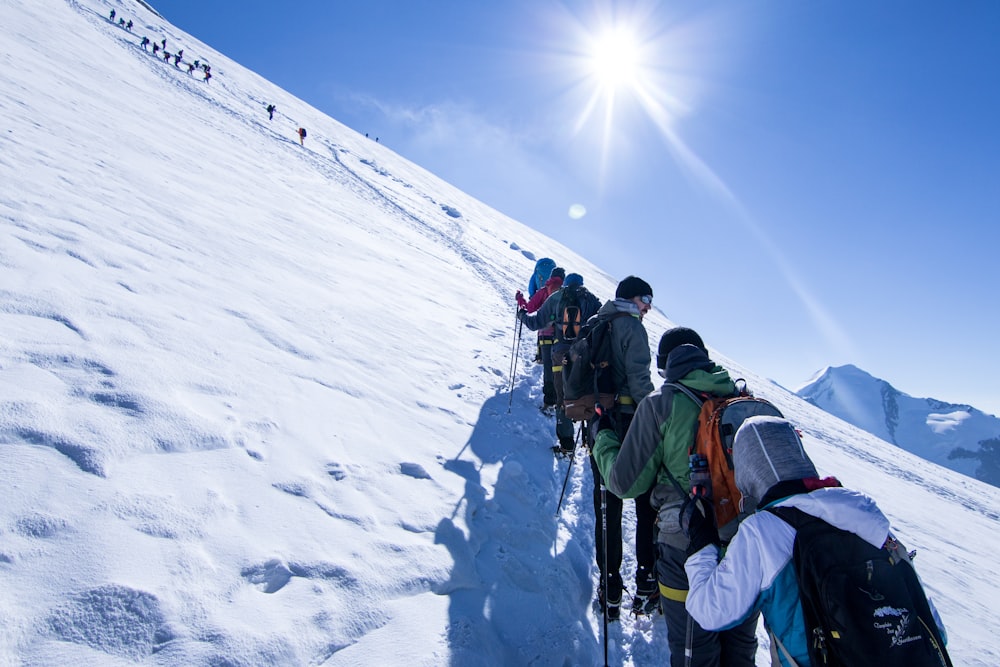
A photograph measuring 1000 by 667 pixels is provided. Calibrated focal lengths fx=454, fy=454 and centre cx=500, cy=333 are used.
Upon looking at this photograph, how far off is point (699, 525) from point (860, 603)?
671 mm

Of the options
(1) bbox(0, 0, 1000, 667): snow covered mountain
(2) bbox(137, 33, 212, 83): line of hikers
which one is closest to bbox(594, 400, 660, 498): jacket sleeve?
(1) bbox(0, 0, 1000, 667): snow covered mountain

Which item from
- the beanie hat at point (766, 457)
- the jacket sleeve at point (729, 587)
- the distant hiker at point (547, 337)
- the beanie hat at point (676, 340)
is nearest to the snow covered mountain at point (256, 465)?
the distant hiker at point (547, 337)

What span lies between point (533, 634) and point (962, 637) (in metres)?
4.89

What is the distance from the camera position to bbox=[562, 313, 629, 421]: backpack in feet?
13.0

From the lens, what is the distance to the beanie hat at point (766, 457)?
5.76 feet

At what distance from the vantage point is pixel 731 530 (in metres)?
2.17

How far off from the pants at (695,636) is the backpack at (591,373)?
160 centimetres

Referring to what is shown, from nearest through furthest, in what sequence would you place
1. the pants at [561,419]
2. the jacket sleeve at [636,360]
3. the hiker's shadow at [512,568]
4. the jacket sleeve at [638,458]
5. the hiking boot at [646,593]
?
the jacket sleeve at [638,458] → the hiker's shadow at [512,568] → the hiking boot at [646,593] → the jacket sleeve at [636,360] → the pants at [561,419]

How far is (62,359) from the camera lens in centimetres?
335

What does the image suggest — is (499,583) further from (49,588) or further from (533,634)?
(49,588)

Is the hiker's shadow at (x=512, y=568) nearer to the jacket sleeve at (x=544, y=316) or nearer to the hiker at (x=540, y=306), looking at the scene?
the hiker at (x=540, y=306)

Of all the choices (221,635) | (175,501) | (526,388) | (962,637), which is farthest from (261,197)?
(962,637)

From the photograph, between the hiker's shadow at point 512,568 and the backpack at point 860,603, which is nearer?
the backpack at point 860,603

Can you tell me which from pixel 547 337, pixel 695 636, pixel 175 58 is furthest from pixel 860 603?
pixel 175 58
